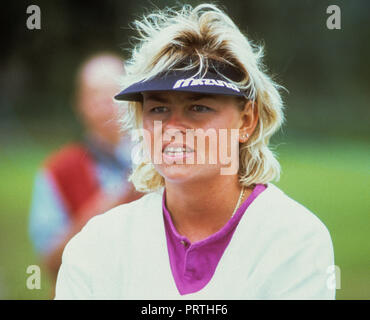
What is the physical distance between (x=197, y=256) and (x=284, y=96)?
4652mm

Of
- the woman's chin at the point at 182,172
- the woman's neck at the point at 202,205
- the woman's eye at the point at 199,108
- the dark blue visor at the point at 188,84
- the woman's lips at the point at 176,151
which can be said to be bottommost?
the woman's neck at the point at 202,205

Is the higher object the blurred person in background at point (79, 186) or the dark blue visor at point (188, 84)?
the dark blue visor at point (188, 84)

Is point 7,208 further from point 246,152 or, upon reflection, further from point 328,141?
point 246,152

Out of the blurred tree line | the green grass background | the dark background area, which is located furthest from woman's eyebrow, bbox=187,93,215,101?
the blurred tree line

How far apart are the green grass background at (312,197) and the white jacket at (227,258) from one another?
1.78 m

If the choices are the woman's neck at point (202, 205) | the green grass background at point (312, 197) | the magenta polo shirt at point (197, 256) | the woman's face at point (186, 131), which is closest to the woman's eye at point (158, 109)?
the woman's face at point (186, 131)

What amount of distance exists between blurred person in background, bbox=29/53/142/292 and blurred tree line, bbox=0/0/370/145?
2.80 m

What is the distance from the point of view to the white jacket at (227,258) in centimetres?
139

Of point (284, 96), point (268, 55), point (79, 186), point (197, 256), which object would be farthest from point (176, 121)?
point (284, 96)

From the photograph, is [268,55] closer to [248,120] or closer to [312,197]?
[312,197]

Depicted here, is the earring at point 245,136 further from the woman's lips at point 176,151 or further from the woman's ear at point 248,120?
the woman's lips at point 176,151

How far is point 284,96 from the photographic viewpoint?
591cm

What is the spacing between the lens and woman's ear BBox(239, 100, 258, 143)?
1.59 meters

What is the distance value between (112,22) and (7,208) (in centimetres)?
225
